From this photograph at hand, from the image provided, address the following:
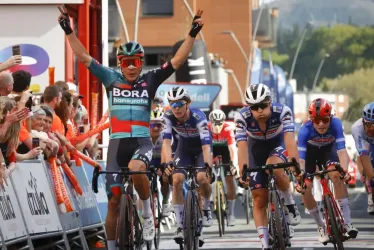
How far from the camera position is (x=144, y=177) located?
13.3 metres

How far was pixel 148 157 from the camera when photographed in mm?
13328

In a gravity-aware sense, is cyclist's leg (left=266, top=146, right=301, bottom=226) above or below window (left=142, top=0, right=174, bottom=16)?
below

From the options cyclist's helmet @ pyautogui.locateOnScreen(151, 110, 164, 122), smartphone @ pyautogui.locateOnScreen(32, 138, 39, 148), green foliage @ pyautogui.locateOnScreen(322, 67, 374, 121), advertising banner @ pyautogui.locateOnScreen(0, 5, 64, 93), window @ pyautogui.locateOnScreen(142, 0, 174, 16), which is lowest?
smartphone @ pyautogui.locateOnScreen(32, 138, 39, 148)

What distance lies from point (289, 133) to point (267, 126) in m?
0.36

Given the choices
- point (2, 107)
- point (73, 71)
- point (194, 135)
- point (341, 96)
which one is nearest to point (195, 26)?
point (2, 107)

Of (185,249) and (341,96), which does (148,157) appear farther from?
(341,96)

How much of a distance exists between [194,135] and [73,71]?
6573 mm

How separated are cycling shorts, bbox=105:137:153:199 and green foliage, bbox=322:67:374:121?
15289cm

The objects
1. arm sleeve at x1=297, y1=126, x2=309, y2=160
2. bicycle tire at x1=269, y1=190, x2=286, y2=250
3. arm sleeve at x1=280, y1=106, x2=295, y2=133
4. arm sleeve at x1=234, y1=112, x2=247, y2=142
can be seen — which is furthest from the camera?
arm sleeve at x1=297, y1=126, x2=309, y2=160

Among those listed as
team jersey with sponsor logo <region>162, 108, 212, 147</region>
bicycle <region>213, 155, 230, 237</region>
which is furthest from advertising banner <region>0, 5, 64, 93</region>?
team jersey with sponsor logo <region>162, 108, 212, 147</region>

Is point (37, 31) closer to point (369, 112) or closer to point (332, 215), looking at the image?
point (369, 112)

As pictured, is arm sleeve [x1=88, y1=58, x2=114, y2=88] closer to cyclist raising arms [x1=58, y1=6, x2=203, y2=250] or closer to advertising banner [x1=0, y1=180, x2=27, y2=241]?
cyclist raising arms [x1=58, y1=6, x2=203, y2=250]

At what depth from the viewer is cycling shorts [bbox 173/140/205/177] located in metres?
18.6

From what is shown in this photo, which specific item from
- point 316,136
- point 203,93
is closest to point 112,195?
point 316,136
